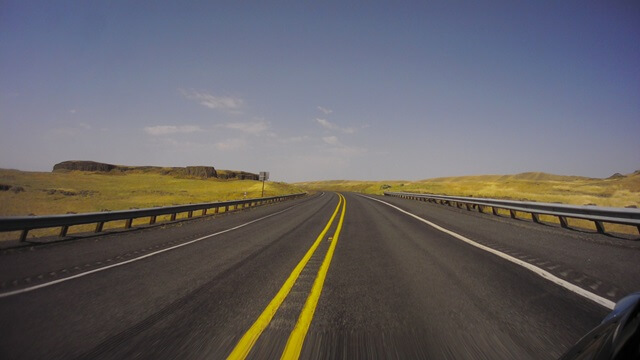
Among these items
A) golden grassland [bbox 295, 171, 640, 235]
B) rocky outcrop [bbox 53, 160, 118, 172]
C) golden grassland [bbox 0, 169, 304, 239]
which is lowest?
golden grassland [bbox 0, 169, 304, 239]

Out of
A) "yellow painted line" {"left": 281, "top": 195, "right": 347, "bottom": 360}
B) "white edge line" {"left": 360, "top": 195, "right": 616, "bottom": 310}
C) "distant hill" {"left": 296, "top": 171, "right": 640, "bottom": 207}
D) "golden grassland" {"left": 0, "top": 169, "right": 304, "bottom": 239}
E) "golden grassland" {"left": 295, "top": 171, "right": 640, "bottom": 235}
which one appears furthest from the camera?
"distant hill" {"left": 296, "top": 171, "right": 640, "bottom": 207}

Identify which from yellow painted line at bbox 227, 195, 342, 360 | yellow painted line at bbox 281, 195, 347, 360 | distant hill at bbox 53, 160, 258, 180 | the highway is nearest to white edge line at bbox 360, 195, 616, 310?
the highway

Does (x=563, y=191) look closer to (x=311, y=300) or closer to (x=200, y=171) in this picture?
(x=311, y=300)

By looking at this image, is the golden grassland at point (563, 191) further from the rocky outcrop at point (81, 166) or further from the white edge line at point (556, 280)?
the rocky outcrop at point (81, 166)

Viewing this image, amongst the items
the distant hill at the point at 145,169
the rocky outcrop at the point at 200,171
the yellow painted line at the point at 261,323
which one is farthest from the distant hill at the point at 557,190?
the rocky outcrop at the point at 200,171

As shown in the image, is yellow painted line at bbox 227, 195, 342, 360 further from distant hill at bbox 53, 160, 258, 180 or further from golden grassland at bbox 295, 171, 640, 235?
distant hill at bbox 53, 160, 258, 180

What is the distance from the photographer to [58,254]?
275 inches

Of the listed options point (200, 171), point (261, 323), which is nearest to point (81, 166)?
point (200, 171)

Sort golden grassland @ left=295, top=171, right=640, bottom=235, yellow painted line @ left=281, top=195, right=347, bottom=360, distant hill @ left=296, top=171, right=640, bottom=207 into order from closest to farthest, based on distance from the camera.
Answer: yellow painted line @ left=281, top=195, right=347, bottom=360, golden grassland @ left=295, top=171, right=640, bottom=235, distant hill @ left=296, top=171, right=640, bottom=207

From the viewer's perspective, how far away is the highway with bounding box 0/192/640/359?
276 centimetres

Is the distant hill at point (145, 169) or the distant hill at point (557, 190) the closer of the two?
the distant hill at point (557, 190)

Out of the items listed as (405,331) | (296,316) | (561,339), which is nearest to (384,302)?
(405,331)

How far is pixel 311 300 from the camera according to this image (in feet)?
12.7

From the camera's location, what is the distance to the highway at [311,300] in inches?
109
